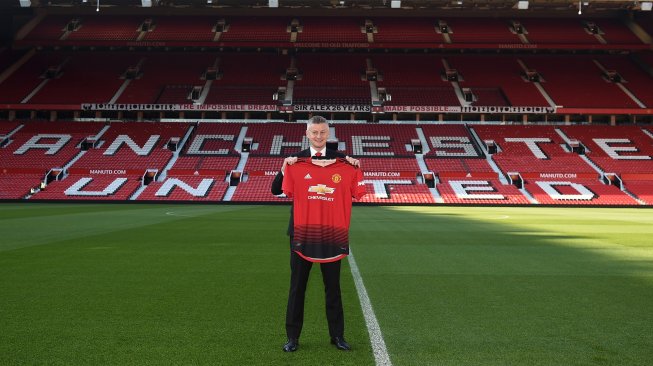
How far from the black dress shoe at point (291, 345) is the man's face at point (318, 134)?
1.69 metres

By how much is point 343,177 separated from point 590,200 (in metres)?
34.1

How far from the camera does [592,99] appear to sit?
144 feet

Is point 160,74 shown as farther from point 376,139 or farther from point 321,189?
point 321,189

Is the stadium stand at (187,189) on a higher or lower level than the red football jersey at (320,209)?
lower

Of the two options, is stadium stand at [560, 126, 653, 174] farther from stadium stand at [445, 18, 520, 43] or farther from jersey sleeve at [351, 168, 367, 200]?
jersey sleeve at [351, 168, 367, 200]

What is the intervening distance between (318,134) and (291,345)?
1829 mm

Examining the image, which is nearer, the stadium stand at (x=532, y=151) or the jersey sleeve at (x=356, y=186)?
the jersey sleeve at (x=356, y=186)

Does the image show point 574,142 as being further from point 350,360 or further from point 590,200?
point 350,360

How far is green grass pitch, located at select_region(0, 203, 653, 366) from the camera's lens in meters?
4.35

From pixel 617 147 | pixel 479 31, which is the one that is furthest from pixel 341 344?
pixel 479 31

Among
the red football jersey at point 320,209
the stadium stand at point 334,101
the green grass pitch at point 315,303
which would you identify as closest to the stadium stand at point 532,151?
the stadium stand at point 334,101

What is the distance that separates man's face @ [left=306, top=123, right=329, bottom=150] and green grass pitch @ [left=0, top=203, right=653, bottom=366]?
1.79 metres

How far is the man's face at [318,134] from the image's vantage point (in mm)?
4336

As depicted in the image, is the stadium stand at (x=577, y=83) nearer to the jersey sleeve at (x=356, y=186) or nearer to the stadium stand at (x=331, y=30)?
the stadium stand at (x=331, y=30)
